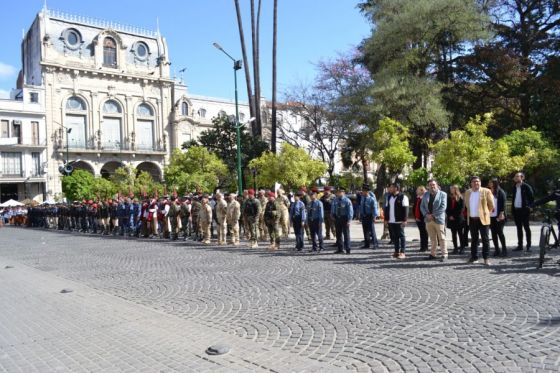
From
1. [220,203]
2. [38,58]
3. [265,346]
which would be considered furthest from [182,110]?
[265,346]

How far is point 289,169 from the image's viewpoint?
27547 millimetres

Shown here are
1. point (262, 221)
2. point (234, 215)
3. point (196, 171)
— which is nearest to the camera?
point (234, 215)

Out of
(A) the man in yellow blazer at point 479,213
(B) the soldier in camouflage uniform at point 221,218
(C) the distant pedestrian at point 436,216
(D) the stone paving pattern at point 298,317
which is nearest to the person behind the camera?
(D) the stone paving pattern at point 298,317

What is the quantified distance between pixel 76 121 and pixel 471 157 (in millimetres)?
49099

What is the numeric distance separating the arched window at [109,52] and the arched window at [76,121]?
6148 mm

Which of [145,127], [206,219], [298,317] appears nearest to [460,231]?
[298,317]

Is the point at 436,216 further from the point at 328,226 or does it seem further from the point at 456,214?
the point at 328,226

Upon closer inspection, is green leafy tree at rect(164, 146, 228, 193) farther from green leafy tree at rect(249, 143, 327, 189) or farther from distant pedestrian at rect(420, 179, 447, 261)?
distant pedestrian at rect(420, 179, 447, 261)

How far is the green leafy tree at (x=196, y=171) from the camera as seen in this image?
33281 millimetres

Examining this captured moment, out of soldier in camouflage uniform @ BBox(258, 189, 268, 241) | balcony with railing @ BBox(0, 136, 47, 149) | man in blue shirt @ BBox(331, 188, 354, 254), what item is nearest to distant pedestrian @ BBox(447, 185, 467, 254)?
man in blue shirt @ BBox(331, 188, 354, 254)

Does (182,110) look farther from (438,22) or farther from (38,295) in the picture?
(38,295)

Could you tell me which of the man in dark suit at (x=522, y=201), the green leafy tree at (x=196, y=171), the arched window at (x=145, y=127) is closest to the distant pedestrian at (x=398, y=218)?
the man in dark suit at (x=522, y=201)

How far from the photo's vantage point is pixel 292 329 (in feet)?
19.5

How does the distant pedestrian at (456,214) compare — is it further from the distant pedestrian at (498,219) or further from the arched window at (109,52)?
the arched window at (109,52)
